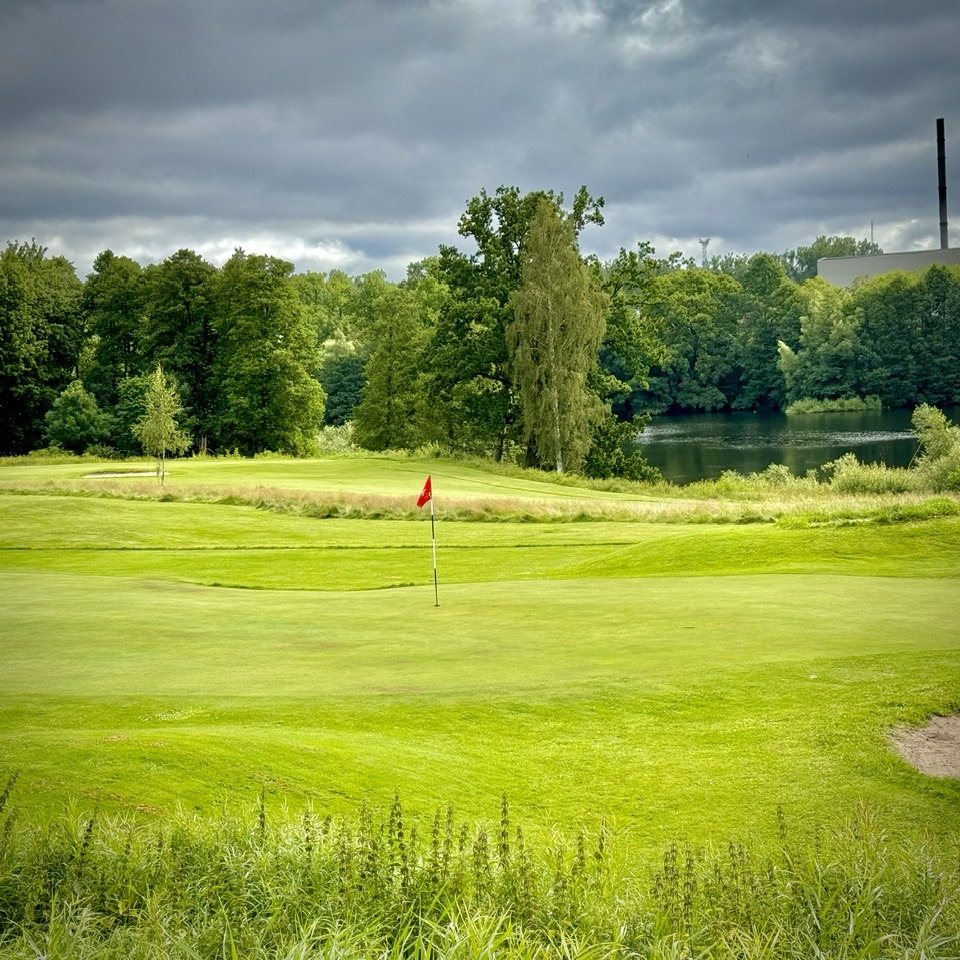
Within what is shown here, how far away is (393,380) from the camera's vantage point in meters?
76.0

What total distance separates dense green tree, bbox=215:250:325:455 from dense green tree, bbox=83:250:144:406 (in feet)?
18.9

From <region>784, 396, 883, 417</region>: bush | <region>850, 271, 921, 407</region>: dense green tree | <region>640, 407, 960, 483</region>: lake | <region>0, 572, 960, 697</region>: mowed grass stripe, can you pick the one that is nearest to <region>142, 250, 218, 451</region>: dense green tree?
<region>640, 407, 960, 483</region>: lake

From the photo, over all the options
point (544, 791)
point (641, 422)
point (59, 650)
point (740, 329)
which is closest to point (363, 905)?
point (544, 791)

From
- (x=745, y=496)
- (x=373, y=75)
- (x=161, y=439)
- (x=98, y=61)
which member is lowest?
(x=745, y=496)

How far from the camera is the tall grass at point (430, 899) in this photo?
459cm

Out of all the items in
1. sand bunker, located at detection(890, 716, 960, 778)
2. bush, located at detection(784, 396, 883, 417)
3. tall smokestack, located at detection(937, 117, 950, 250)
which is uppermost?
tall smokestack, located at detection(937, 117, 950, 250)

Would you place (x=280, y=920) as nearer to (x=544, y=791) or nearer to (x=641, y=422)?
(x=544, y=791)

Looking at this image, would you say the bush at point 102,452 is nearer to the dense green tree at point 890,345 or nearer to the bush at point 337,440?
the bush at point 337,440

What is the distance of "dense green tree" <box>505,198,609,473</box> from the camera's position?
57469mm

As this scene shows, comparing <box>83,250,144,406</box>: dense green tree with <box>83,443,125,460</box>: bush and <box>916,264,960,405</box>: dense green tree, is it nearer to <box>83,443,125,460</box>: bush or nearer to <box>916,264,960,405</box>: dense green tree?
<box>83,443,125,460</box>: bush

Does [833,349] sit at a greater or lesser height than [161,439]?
greater

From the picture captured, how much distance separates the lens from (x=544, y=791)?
312 inches

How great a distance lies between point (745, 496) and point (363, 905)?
40.9 meters

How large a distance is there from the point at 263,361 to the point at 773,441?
4224 centimetres
